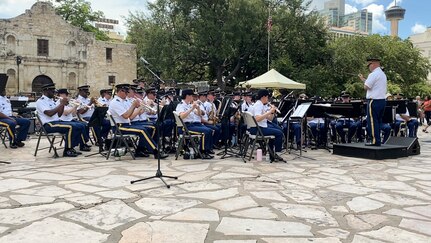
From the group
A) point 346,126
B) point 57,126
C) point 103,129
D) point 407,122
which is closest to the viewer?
point 57,126

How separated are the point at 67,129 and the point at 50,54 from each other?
27583 millimetres

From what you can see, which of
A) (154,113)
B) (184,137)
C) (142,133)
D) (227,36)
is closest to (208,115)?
(154,113)

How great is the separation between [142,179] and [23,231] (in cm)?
240

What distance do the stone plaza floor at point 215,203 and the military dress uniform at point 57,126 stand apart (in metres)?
1.06

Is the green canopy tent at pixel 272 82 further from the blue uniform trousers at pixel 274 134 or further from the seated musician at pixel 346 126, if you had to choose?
the blue uniform trousers at pixel 274 134

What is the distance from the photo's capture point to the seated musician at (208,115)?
996 cm

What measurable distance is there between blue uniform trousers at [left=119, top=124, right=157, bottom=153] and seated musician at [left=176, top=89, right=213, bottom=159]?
852 millimetres

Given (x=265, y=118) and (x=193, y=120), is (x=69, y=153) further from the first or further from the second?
(x=265, y=118)

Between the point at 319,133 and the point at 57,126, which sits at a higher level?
the point at 57,126

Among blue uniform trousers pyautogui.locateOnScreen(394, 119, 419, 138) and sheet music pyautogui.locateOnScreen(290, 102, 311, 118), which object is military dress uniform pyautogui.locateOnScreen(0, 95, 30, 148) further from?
blue uniform trousers pyautogui.locateOnScreen(394, 119, 419, 138)

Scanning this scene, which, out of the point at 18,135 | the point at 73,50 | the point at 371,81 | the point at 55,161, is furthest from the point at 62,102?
the point at 73,50

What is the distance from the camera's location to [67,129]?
902 centimetres

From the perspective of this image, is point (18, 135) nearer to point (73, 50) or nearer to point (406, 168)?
point (406, 168)

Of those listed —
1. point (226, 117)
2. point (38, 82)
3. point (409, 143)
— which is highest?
point (38, 82)
